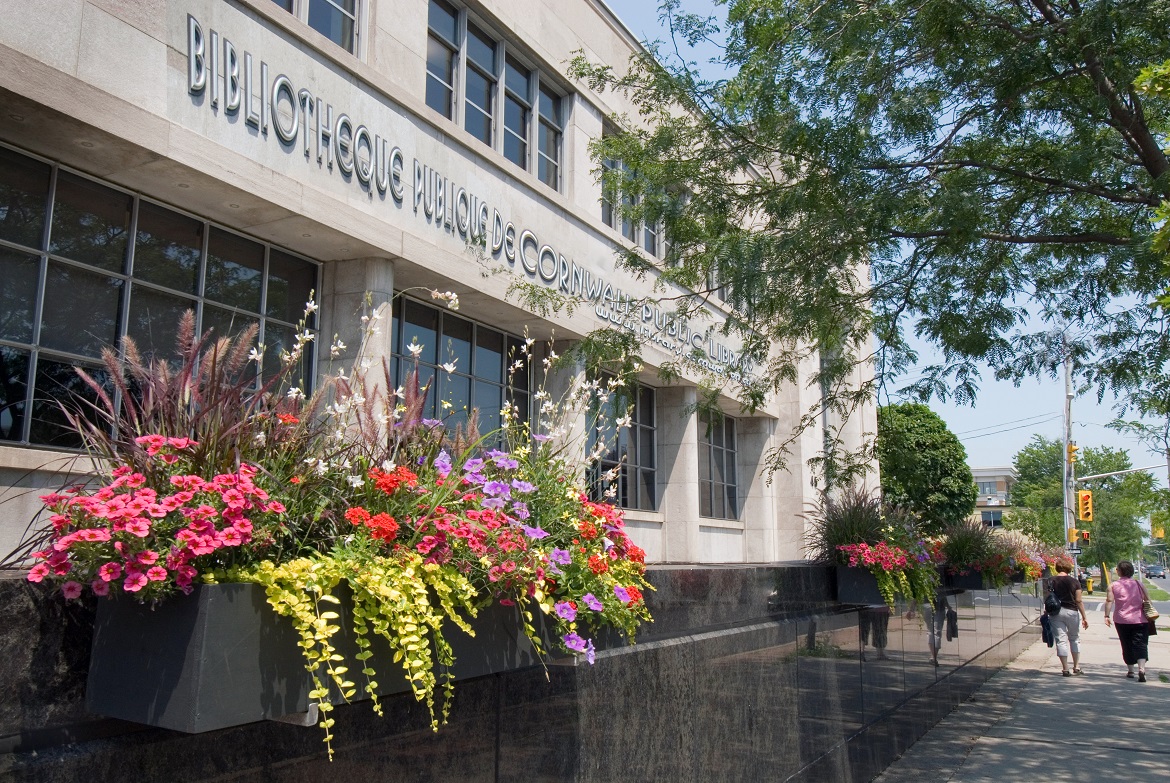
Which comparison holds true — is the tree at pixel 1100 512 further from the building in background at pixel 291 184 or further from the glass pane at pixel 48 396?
the glass pane at pixel 48 396

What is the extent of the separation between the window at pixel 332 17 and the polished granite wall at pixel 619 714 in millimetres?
7121

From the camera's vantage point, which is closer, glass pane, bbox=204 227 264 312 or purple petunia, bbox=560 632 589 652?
purple petunia, bbox=560 632 589 652

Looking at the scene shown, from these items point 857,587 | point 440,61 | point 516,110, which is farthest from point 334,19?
point 857,587

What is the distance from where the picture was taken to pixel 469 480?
11.0ft

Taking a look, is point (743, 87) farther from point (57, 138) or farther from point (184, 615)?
point (184, 615)

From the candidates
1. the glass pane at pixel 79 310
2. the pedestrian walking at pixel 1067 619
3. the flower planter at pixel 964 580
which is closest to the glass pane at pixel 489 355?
the glass pane at pixel 79 310

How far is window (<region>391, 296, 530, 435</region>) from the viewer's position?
11.2 meters

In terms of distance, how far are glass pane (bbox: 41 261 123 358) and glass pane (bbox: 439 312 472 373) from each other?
14.4 feet

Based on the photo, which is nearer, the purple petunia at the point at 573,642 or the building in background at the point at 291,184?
the purple petunia at the point at 573,642

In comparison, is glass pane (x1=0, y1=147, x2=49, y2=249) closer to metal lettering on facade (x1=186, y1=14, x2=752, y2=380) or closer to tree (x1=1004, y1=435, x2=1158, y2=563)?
metal lettering on facade (x1=186, y1=14, x2=752, y2=380)

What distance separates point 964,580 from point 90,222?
39.3 feet

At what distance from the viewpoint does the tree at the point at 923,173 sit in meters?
8.45

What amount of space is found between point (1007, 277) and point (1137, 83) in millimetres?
6142

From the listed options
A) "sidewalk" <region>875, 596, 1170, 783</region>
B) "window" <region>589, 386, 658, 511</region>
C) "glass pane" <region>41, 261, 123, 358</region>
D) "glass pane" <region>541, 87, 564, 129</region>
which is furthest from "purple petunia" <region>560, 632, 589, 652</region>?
"window" <region>589, 386, 658, 511</region>
